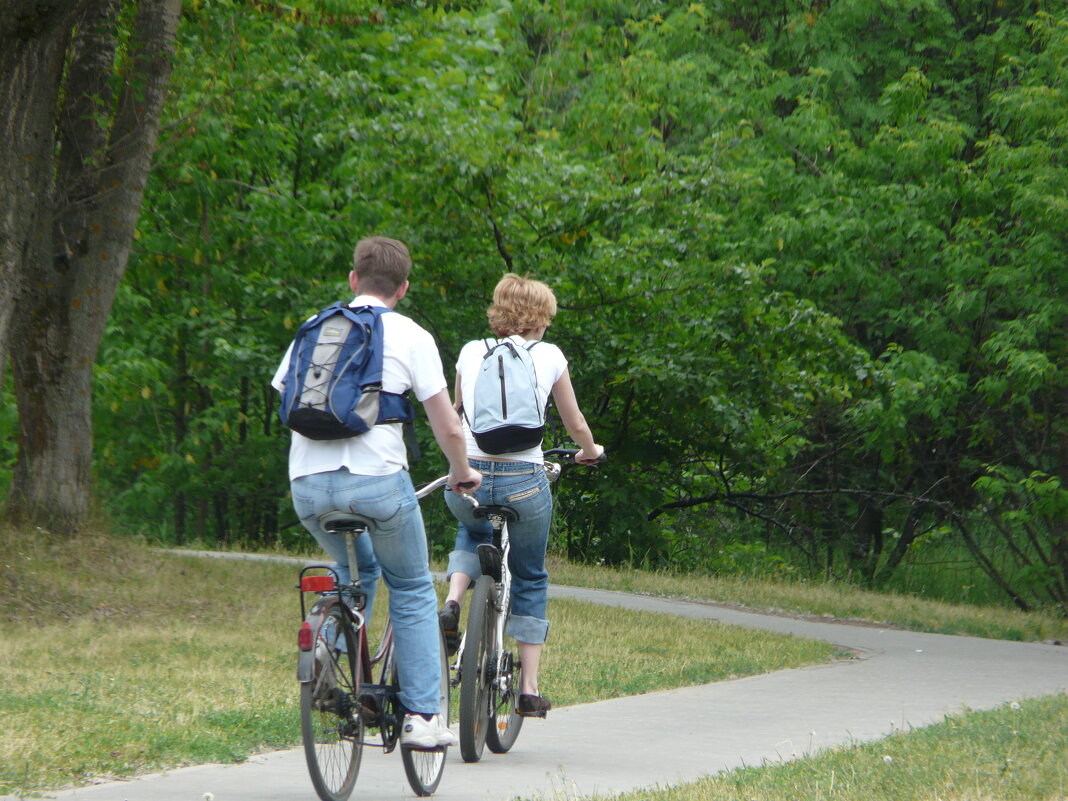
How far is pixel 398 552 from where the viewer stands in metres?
4.55

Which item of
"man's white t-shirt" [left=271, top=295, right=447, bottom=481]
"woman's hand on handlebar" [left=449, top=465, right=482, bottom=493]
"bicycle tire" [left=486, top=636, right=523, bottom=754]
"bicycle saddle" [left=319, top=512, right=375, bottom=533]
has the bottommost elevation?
"bicycle tire" [left=486, top=636, right=523, bottom=754]

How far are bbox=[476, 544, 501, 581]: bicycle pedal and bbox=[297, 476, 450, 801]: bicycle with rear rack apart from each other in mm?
702

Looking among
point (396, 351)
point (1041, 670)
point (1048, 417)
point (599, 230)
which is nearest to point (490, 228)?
point (599, 230)

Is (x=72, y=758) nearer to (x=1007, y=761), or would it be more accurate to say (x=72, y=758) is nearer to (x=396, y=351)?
(x=396, y=351)

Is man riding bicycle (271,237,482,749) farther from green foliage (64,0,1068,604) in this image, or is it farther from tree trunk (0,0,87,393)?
green foliage (64,0,1068,604)

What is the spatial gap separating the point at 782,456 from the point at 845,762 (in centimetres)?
1261

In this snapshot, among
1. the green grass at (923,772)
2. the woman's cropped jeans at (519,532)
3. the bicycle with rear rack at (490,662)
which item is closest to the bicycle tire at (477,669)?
the bicycle with rear rack at (490,662)

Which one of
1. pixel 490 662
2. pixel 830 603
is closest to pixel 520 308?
pixel 490 662

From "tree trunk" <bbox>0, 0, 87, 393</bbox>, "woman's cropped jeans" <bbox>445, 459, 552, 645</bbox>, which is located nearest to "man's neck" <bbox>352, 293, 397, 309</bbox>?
"woman's cropped jeans" <bbox>445, 459, 552, 645</bbox>

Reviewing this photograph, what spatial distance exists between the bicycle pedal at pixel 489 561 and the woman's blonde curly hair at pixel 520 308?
35.4 inches

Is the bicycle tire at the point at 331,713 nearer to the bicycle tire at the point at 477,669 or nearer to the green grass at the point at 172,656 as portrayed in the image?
the bicycle tire at the point at 477,669

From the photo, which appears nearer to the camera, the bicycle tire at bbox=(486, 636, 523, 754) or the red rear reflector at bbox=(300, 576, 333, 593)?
the red rear reflector at bbox=(300, 576, 333, 593)

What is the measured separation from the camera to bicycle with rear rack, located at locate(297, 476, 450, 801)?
430 cm

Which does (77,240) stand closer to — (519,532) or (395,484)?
(519,532)
